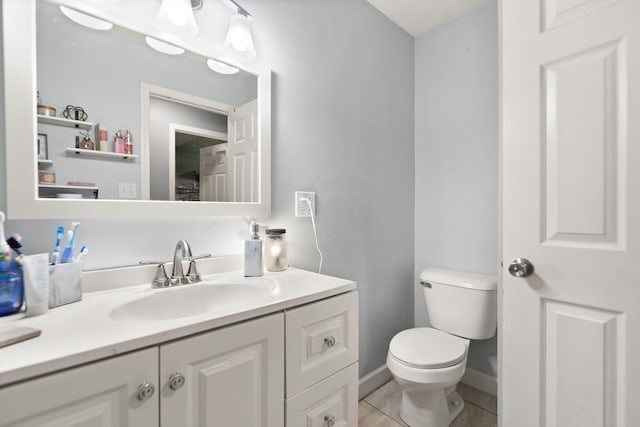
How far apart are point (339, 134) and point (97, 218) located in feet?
3.80

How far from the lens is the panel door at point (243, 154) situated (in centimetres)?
125

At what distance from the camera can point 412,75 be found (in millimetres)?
2135

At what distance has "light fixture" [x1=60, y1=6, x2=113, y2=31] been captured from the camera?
2.90 ft

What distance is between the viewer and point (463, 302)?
1.64 metres

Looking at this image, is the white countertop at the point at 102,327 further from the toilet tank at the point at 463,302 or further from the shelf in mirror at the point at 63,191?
the toilet tank at the point at 463,302

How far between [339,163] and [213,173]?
71 cm

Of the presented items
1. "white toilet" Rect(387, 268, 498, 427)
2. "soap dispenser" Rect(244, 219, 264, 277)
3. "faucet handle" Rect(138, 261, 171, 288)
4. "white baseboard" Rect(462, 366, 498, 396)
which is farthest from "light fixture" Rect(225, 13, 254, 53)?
"white baseboard" Rect(462, 366, 498, 396)

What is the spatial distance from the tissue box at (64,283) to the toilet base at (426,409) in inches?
54.7

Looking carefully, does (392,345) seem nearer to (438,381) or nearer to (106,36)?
(438,381)

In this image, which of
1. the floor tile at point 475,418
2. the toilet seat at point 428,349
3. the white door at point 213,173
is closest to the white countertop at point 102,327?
the white door at point 213,173

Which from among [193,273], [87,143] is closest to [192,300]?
[193,273]

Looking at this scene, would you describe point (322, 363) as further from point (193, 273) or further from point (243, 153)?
point (243, 153)

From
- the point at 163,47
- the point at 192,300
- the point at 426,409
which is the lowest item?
the point at 426,409

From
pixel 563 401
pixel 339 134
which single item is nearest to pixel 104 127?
pixel 339 134
